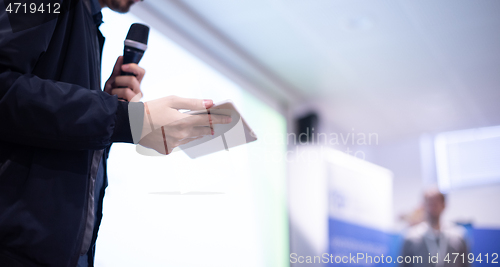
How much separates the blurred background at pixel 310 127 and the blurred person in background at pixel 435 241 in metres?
0.29

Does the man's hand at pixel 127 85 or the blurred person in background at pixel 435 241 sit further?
the blurred person in background at pixel 435 241

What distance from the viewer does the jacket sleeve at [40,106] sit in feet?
1.98

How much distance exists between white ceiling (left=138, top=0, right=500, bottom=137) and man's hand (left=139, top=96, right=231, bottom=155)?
197 centimetres

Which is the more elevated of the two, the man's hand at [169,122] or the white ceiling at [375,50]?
the white ceiling at [375,50]

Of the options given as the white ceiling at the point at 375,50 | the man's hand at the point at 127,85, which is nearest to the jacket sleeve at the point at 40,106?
the man's hand at the point at 127,85

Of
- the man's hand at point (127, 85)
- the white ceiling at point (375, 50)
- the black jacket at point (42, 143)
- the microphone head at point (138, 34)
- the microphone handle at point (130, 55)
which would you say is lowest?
the black jacket at point (42, 143)

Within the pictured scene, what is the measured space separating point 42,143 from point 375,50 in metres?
3.01

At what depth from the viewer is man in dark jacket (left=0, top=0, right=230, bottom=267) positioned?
604mm

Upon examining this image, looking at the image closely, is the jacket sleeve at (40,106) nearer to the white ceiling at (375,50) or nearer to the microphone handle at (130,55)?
the microphone handle at (130,55)

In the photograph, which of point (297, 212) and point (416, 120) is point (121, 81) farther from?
point (416, 120)

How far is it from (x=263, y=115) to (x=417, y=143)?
2.84 m

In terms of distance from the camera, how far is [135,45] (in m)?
1.09

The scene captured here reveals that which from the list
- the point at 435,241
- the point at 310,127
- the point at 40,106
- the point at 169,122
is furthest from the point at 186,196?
the point at 435,241

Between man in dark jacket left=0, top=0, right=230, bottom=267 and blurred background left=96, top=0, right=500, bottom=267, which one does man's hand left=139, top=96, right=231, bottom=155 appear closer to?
man in dark jacket left=0, top=0, right=230, bottom=267
